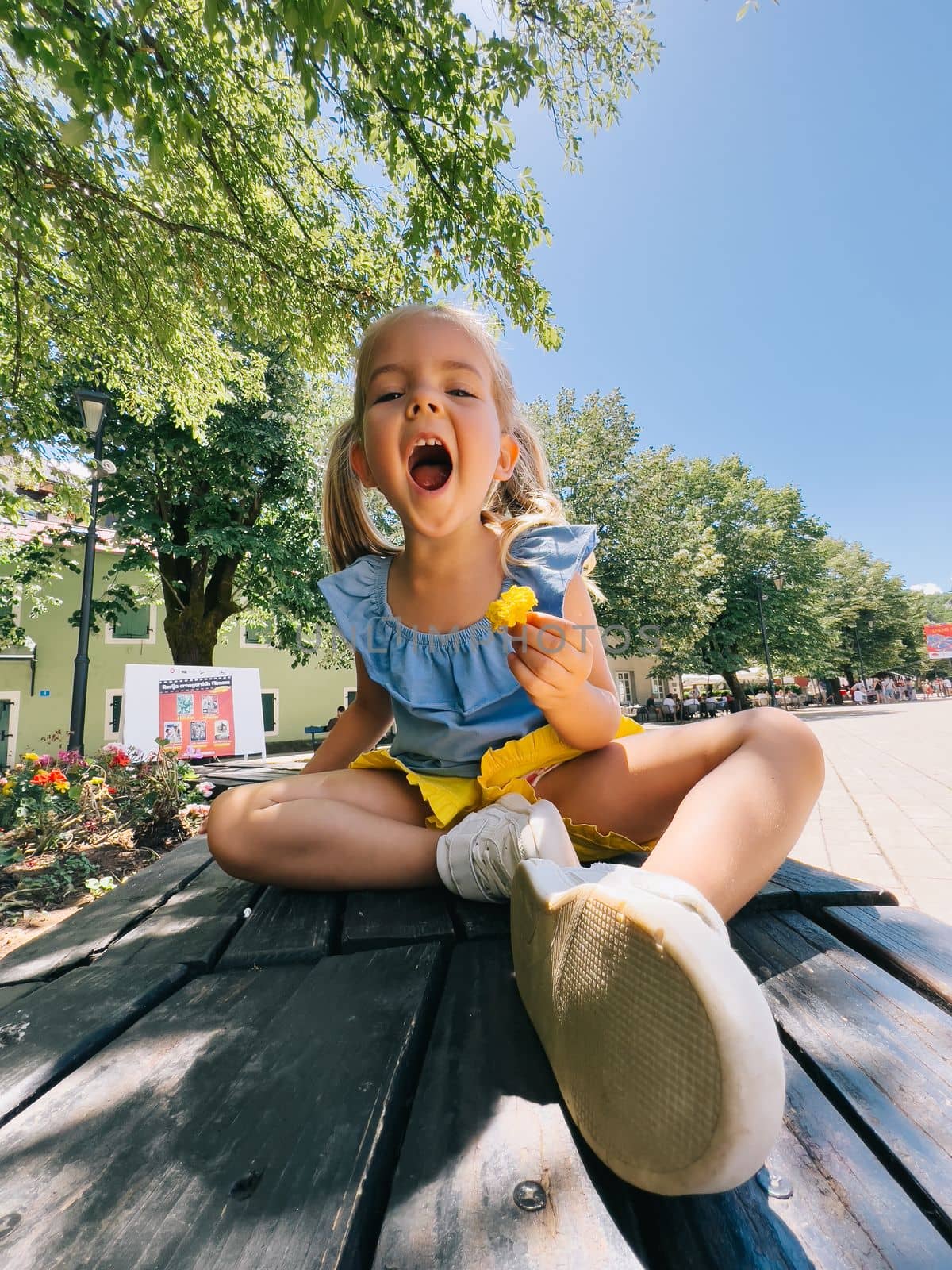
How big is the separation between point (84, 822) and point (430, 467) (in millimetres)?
4059

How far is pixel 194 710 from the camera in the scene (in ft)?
24.1

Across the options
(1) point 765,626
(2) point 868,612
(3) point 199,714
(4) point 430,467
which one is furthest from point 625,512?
(2) point 868,612

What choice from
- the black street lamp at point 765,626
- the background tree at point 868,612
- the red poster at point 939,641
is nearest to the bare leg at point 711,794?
the black street lamp at point 765,626

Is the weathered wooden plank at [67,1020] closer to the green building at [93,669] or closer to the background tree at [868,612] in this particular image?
the green building at [93,669]

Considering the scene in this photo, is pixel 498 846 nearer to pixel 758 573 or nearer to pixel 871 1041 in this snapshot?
pixel 871 1041

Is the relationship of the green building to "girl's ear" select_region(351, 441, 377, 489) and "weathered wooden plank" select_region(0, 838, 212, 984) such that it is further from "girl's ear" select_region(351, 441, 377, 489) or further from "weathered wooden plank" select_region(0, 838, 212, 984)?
"girl's ear" select_region(351, 441, 377, 489)

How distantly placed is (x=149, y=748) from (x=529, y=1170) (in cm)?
768

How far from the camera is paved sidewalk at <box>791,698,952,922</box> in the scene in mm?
3113

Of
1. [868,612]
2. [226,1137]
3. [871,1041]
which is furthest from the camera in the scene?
[868,612]

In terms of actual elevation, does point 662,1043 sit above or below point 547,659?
below

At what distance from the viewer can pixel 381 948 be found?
3.24 ft

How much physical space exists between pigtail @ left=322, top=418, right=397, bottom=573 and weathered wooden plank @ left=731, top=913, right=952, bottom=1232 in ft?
5.11

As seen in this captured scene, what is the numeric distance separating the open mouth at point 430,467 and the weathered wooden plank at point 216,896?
3.59 ft

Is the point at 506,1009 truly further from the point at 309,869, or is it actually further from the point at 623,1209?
the point at 309,869
